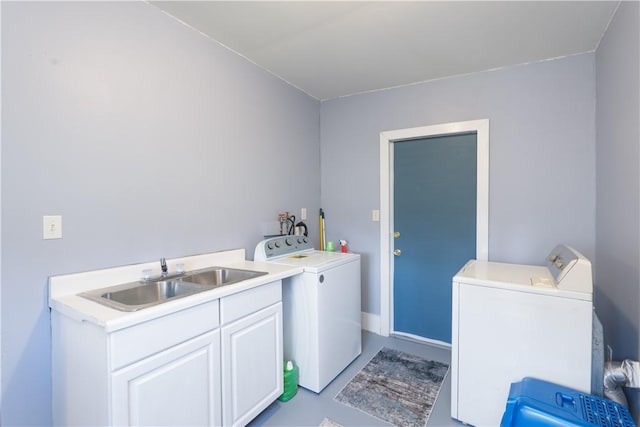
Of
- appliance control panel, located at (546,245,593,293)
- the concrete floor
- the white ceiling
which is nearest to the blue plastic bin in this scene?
appliance control panel, located at (546,245,593,293)

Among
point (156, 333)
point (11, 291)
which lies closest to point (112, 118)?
point (11, 291)

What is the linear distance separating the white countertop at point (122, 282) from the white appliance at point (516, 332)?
3.59 feet

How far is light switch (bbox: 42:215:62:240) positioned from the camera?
1.37m

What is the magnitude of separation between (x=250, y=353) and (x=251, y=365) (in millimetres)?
71

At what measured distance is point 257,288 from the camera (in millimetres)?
1730

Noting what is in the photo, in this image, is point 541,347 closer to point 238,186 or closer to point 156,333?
point 156,333

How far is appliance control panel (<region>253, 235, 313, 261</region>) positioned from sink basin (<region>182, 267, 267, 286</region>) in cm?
38

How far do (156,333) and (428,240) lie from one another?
94.1 inches

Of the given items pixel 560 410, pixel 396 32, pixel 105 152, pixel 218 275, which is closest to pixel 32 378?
pixel 218 275

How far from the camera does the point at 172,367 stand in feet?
4.31

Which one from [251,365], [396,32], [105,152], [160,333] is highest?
[396,32]

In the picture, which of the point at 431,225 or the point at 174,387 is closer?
the point at 174,387

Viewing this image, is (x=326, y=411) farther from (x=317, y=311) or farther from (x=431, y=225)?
(x=431, y=225)

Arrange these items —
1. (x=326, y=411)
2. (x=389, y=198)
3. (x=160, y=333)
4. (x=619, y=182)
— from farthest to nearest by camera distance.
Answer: (x=389, y=198) → (x=326, y=411) → (x=619, y=182) → (x=160, y=333)
